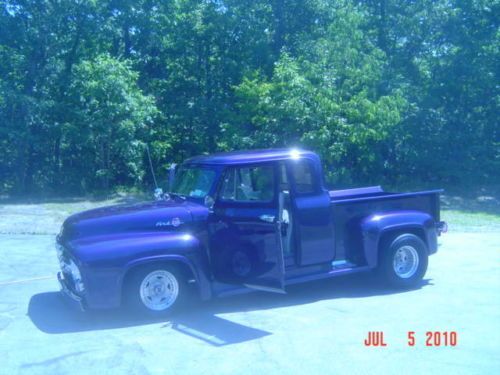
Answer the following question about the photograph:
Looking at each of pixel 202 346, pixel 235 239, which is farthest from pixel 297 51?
pixel 202 346

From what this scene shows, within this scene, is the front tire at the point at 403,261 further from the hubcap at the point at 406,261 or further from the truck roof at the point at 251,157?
the truck roof at the point at 251,157

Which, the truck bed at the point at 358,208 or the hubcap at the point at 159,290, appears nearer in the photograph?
the hubcap at the point at 159,290

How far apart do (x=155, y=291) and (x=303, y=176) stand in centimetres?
249

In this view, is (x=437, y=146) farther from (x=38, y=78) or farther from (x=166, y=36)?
(x=38, y=78)

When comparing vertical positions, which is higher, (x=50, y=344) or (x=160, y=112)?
(x=160, y=112)

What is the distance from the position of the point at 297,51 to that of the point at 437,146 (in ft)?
22.3

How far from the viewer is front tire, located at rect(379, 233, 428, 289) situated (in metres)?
8.91

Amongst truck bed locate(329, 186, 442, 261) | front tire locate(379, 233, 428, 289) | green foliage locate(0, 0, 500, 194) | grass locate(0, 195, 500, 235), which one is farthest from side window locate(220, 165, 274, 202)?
green foliage locate(0, 0, 500, 194)

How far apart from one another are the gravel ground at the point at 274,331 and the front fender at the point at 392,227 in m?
0.61

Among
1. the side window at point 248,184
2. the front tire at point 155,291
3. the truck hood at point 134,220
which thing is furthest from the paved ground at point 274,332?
the side window at point 248,184

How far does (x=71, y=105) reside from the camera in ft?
76.4

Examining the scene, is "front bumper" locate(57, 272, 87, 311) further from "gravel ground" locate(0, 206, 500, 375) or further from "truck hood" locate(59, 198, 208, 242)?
"truck hood" locate(59, 198, 208, 242)
